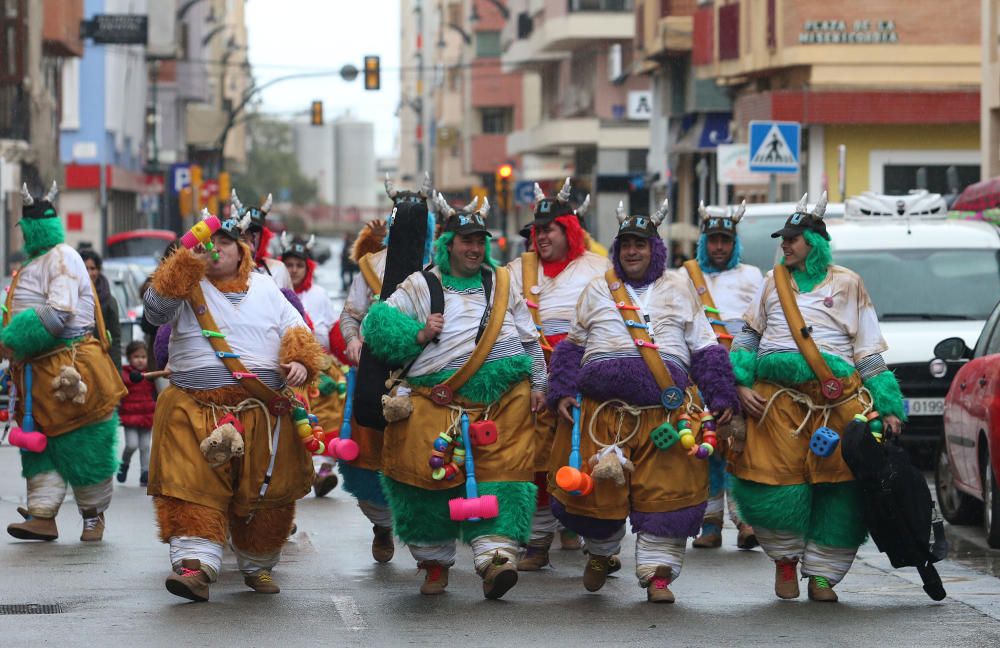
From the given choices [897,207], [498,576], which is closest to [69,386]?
[498,576]

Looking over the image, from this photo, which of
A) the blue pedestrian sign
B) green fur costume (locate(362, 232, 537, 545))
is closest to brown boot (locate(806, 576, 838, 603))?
green fur costume (locate(362, 232, 537, 545))

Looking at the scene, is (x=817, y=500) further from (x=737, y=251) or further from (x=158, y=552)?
(x=158, y=552)

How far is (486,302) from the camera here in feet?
34.4

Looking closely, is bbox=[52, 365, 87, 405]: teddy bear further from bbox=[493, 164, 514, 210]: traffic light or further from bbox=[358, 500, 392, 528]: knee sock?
bbox=[493, 164, 514, 210]: traffic light

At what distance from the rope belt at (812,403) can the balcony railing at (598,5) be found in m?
54.8

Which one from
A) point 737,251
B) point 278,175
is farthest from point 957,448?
point 278,175

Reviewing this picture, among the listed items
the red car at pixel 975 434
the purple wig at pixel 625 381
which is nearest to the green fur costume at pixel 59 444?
the purple wig at pixel 625 381

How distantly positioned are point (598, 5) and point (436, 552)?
181 feet

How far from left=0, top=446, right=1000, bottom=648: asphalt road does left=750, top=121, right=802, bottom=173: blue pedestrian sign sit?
476 inches

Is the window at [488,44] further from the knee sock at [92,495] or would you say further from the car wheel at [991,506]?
the car wheel at [991,506]

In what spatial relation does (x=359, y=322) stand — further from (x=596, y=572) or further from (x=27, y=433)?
(x=596, y=572)

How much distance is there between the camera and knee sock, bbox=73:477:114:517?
12.6 metres

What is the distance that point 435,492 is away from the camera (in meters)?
10.3

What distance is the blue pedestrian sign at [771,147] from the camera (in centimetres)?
2416
